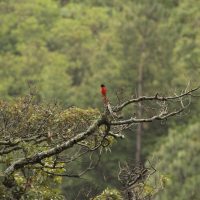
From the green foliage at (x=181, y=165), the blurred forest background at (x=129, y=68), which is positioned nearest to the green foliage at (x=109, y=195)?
the green foliage at (x=181, y=165)

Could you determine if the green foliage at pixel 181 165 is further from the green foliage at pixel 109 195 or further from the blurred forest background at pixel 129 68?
the green foliage at pixel 109 195

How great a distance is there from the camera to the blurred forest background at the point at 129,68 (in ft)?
118

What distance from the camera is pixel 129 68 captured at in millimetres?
49188

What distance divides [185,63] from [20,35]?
23836mm

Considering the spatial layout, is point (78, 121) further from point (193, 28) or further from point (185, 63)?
point (193, 28)

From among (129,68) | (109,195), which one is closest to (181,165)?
(109,195)

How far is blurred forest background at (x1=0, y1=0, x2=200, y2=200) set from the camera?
3603 centimetres

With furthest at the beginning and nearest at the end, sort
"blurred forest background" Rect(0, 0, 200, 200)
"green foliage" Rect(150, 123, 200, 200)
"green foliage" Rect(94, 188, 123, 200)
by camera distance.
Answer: "blurred forest background" Rect(0, 0, 200, 200) → "green foliage" Rect(150, 123, 200, 200) → "green foliage" Rect(94, 188, 123, 200)

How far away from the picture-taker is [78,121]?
15.3m

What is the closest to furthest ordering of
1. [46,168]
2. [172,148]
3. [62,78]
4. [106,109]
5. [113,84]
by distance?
[106,109] < [46,168] < [172,148] < [113,84] < [62,78]

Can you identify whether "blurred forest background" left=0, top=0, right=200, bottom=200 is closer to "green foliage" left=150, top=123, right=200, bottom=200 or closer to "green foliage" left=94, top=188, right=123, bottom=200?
"green foliage" left=150, top=123, right=200, bottom=200

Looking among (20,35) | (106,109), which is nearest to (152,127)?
(20,35)

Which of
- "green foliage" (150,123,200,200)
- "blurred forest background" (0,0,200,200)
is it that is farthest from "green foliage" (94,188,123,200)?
"blurred forest background" (0,0,200,200)

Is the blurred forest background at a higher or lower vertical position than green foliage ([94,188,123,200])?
higher
